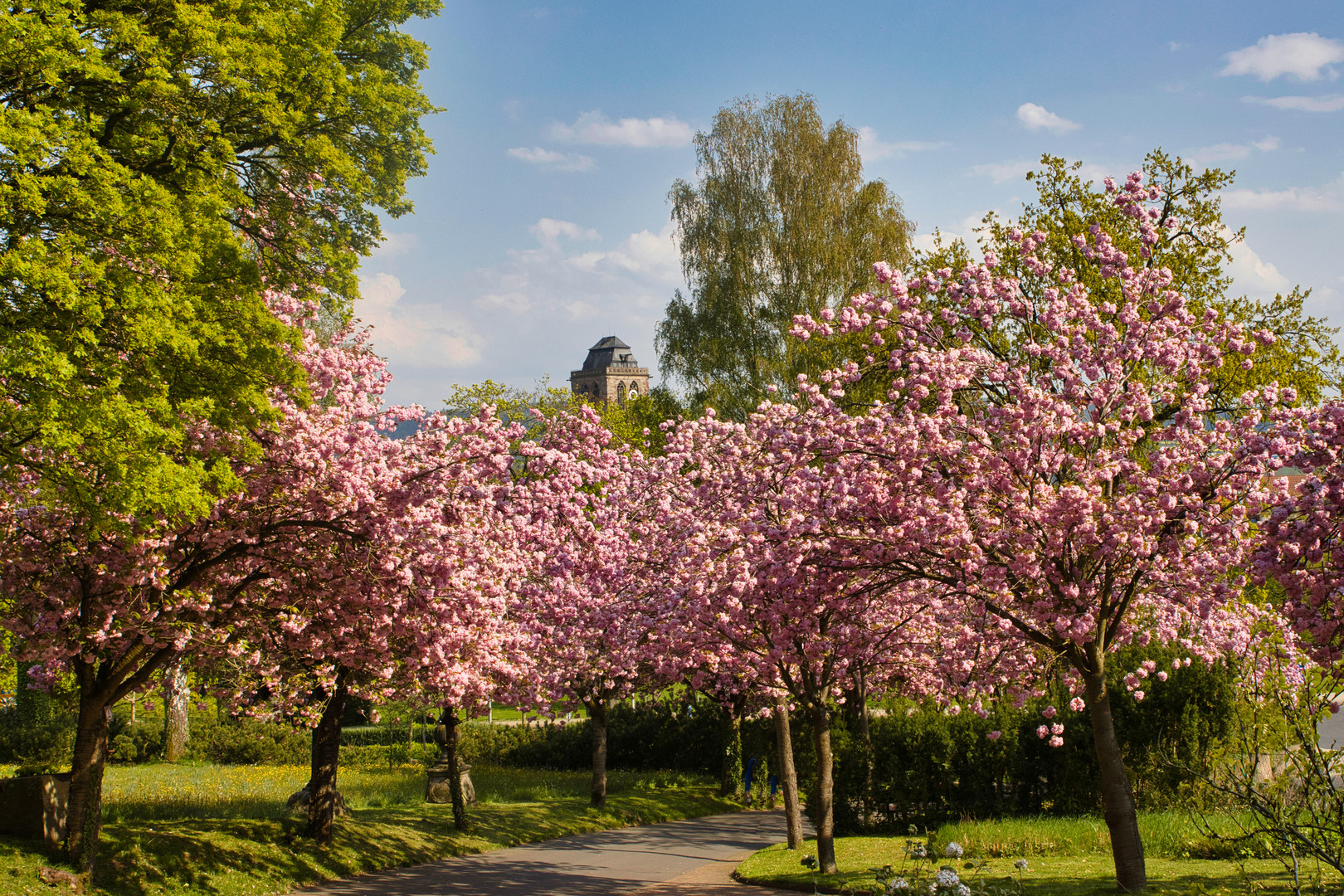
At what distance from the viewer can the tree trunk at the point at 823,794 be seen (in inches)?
564

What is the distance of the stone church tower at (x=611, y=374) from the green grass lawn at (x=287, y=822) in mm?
148165

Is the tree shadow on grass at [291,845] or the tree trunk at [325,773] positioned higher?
the tree trunk at [325,773]

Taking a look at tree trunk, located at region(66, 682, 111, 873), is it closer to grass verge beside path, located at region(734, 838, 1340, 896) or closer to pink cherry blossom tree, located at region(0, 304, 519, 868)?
pink cherry blossom tree, located at region(0, 304, 519, 868)

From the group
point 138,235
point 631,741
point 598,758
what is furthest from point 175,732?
point 138,235

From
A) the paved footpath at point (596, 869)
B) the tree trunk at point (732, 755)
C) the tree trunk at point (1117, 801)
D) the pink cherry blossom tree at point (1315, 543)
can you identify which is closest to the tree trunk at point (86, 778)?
the paved footpath at point (596, 869)

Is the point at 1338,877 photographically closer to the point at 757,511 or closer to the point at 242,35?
the point at 757,511

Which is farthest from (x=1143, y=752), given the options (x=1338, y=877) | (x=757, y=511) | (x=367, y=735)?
(x=367, y=735)

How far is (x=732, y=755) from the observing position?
27.5m

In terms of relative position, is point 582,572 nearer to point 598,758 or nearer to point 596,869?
point 598,758

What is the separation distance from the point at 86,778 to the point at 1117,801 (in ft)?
40.1

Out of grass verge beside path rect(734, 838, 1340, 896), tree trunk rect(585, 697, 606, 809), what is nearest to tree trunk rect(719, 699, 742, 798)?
tree trunk rect(585, 697, 606, 809)

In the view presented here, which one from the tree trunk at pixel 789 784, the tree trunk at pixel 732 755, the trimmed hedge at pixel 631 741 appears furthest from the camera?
the trimmed hedge at pixel 631 741

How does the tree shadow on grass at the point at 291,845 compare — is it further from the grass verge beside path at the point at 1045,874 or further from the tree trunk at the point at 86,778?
the grass verge beside path at the point at 1045,874

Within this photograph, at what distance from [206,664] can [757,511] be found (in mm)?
8213
